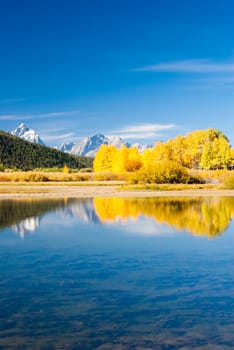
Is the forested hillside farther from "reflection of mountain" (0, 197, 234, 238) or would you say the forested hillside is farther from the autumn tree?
"reflection of mountain" (0, 197, 234, 238)

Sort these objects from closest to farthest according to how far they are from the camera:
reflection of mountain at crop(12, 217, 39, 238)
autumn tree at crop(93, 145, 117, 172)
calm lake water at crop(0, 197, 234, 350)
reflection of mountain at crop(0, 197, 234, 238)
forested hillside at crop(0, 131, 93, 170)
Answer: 1. calm lake water at crop(0, 197, 234, 350)
2. reflection of mountain at crop(12, 217, 39, 238)
3. reflection of mountain at crop(0, 197, 234, 238)
4. autumn tree at crop(93, 145, 117, 172)
5. forested hillside at crop(0, 131, 93, 170)

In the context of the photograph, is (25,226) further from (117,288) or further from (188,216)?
(117,288)

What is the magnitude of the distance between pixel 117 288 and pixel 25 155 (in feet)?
545

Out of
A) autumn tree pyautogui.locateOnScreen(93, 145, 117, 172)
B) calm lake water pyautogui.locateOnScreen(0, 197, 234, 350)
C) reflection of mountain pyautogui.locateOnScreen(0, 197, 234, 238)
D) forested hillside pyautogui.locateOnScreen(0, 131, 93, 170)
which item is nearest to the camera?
calm lake water pyautogui.locateOnScreen(0, 197, 234, 350)

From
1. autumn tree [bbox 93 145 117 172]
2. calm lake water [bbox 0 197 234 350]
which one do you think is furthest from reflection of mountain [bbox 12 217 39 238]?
autumn tree [bbox 93 145 117 172]

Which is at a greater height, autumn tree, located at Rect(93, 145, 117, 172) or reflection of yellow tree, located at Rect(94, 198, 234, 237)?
autumn tree, located at Rect(93, 145, 117, 172)

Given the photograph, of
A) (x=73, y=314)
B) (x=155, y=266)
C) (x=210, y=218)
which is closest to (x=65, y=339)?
(x=73, y=314)

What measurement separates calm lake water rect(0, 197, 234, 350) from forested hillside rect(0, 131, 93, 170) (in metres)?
141

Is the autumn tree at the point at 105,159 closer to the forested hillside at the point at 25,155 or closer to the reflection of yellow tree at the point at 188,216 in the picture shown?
the reflection of yellow tree at the point at 188,216

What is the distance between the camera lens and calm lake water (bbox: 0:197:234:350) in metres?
7.12

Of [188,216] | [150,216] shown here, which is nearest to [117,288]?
[150,216]

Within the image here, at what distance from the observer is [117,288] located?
32.2 ft

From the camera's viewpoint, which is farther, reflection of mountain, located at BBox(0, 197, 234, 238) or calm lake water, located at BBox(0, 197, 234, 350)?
reflection of mountain, located at BBox(0, 197, 234, 238)

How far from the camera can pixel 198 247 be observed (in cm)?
1454
